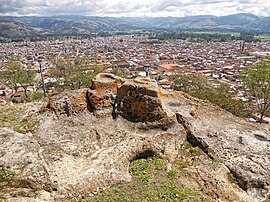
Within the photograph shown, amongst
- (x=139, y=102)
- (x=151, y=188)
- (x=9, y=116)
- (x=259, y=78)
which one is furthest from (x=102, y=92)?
(x=259, y=78)

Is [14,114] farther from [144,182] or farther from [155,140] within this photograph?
[144,182]

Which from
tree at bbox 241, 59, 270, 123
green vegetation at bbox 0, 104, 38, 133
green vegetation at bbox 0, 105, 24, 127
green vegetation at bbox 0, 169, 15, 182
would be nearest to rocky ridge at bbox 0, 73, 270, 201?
green vegetation at bbox 0, 169, 15, 182

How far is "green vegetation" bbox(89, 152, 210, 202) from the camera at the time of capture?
9578 millimetres

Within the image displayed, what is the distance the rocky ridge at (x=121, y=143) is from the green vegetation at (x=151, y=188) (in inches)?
16.6

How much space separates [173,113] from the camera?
14.7 meters

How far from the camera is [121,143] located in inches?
513

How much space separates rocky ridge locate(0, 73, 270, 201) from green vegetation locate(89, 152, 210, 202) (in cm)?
42

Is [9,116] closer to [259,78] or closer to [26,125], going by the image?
[26,125]

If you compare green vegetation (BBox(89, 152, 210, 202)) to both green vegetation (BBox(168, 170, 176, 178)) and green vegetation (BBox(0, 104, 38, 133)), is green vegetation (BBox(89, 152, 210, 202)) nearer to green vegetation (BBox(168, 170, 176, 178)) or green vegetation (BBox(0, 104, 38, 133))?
green vegetation (BBox(168, 170, 176, 178))

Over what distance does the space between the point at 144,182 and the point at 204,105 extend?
27.1 ft

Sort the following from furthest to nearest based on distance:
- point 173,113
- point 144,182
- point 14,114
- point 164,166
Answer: point 14,114, point 173,113, point 164,166, point 144,182

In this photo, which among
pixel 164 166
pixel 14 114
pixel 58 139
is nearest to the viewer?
pixel 164 166

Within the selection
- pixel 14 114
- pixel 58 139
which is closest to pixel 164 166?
pixel 58 139

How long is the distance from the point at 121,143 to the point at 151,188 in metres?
3.37
